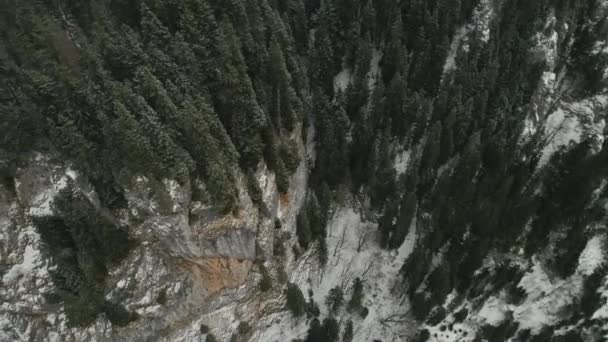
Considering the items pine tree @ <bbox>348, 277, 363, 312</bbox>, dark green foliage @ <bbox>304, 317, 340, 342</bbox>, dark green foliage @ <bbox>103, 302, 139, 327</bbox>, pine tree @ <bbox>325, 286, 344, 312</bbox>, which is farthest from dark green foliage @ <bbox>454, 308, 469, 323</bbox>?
dark green foliage @ <bbox>103, 302, 139, 327</bbox>

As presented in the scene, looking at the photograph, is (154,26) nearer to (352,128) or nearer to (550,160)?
(352,128)

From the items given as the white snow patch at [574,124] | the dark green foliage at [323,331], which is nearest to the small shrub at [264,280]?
the dark green foliage at [323,331]

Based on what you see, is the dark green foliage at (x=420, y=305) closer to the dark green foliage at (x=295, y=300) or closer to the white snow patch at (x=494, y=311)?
the white snow patch at (x=494, y=311)

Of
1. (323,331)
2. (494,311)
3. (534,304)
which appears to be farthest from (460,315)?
(323,331)

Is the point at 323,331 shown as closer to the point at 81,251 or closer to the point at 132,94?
the point at 81,251

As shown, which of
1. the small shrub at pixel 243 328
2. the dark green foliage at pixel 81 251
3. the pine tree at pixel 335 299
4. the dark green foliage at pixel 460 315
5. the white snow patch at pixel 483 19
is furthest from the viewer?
the white snow patch at pixel 483 19

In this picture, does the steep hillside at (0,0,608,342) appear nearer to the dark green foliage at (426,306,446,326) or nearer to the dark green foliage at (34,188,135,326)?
the dark green foliage at (34,188,135,326)
